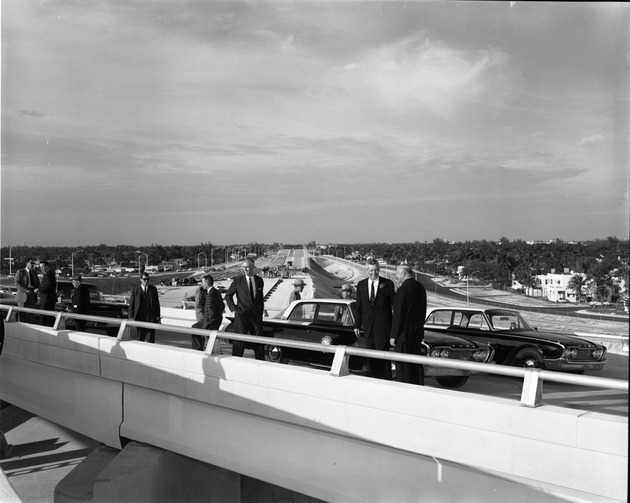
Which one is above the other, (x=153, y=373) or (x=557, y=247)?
(x=557, y=247)

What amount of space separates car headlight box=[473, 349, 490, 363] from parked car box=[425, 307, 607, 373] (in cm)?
76

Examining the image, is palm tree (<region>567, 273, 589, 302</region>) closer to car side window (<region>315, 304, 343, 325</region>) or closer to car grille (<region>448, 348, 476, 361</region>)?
car grille (<region>448, 348, 476, 361</region>)

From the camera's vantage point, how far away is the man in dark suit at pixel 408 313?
7617mm

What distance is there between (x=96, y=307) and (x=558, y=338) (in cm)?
1098

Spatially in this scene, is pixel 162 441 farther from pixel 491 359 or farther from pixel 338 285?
pixel 338 285

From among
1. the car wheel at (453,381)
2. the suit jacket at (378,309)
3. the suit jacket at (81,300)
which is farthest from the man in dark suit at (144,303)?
the car wheel at (453,381)

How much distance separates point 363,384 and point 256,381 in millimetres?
1630

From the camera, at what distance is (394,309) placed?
25.6 ft

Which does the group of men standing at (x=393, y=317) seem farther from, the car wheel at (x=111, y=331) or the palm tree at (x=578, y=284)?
the car wheel at (x=111, y=331)

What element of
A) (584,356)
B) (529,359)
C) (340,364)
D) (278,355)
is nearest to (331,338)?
(278,355)

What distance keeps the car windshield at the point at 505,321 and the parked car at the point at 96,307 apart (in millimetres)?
9022

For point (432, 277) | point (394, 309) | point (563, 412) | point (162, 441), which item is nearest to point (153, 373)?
point (162, 441)

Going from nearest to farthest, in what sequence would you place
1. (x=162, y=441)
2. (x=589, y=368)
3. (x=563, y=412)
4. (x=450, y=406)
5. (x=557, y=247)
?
(x=563, y=412), (x=450, y=406), (x=162, y=441), (x=589, y=368), (x=557, y=247)

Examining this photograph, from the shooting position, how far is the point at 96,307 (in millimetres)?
16516
